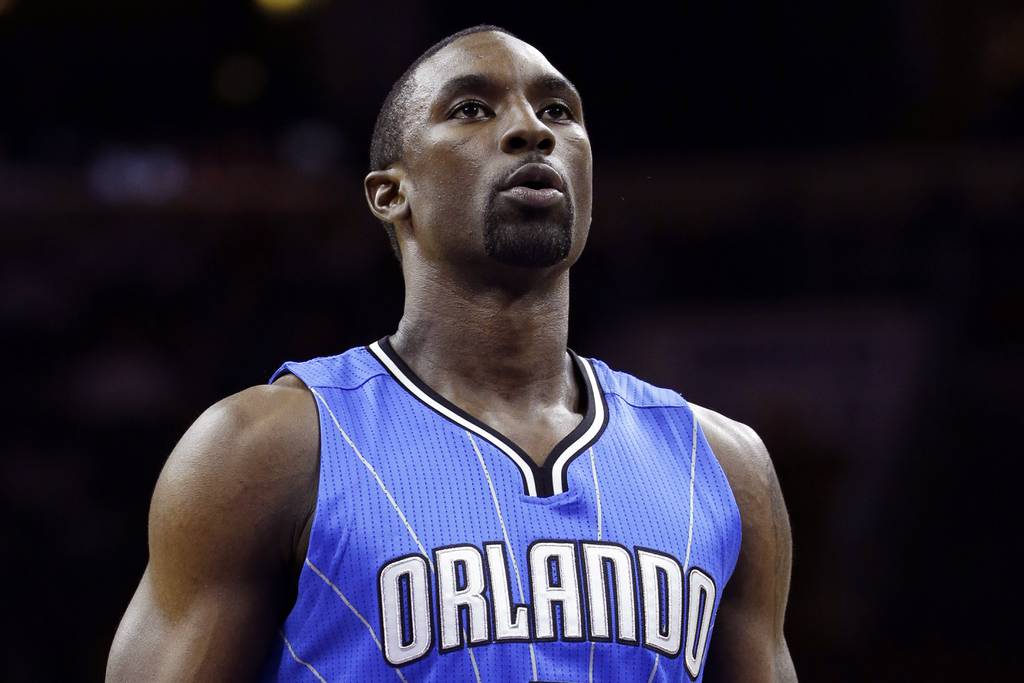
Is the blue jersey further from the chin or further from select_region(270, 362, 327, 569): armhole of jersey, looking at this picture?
the chin

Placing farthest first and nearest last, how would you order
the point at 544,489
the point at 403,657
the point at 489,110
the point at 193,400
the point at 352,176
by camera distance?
the point at 352,176, the point at 193,400, the point at 489,110, the point at 544,489, the point at 403,657

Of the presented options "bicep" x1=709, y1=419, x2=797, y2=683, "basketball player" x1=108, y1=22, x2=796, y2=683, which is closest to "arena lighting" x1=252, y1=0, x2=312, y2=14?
"basketball player" x1=108, y1=22, x2=796, y2=683

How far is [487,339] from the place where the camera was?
2.32m

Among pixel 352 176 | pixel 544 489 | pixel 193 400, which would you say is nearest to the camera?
pixel 544 489

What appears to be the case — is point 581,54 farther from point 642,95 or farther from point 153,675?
point 153,675

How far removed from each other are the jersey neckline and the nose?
40 cm

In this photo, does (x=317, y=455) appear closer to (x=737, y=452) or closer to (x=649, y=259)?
(x=737, y=452)

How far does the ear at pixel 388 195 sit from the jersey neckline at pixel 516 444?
0.23 metres

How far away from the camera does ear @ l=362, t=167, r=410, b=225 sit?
7.98 ft

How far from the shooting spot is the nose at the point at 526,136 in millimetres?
2281

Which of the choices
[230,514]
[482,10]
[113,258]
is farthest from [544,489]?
[482,10]

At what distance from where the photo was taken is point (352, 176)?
7.17 m

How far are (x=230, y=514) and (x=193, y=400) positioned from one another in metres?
4.64

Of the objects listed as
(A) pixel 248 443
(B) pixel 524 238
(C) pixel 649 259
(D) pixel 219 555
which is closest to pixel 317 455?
(A) pixel 248 443
